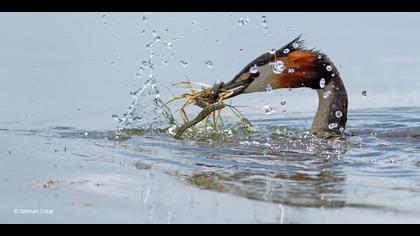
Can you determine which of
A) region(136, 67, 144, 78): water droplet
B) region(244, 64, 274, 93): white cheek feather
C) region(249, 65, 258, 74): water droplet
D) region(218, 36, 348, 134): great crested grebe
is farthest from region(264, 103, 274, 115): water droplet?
region(136, 67, 144, 78): water droplet

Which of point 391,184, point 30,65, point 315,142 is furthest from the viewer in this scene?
point 30,65

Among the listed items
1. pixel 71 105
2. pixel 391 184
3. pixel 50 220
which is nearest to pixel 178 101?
pixel 71 105

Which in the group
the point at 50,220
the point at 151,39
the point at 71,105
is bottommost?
the point at 50,220

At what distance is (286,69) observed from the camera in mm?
9039

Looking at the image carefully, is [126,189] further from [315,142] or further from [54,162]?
[315,142]

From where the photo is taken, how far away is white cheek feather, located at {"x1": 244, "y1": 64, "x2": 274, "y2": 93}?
8.98m

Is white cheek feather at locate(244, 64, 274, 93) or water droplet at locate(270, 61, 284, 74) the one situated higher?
water droplet at locate(270, 61, 284, 74)

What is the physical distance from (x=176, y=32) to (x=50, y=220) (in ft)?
26.0

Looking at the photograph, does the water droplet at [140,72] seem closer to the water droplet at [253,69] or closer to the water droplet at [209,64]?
the water droplet at [209,64]

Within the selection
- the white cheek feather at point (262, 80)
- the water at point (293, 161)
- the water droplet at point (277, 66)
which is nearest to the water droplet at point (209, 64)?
the water at point (293, 161)

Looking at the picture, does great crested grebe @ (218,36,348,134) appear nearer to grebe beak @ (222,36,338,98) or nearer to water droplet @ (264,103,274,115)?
grebe beak @ (222,36,338,98)

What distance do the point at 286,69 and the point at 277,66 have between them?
106 millimetres

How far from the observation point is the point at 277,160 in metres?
7.43

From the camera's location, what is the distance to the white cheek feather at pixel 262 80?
29.5 feet
